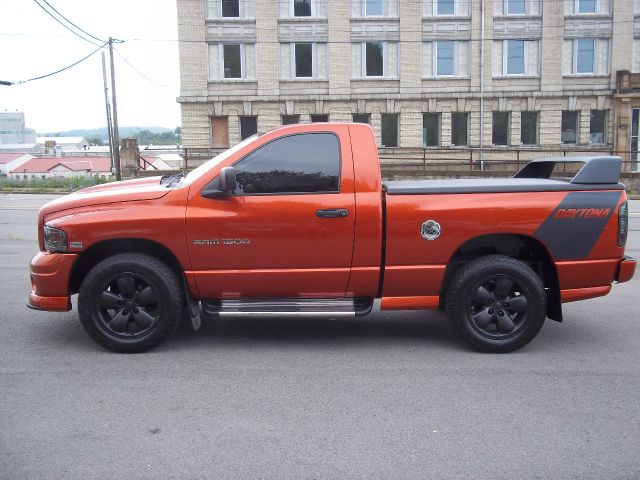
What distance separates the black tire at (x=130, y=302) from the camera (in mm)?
5199

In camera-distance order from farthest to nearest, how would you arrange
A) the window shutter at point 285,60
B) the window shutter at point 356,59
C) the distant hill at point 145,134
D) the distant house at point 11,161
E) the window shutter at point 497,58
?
the distant hill at point 145,134
the distant house at point 11,161
the window shutter at point 285,60
the window shutter at point 356,59
the window shutter at point 497,58

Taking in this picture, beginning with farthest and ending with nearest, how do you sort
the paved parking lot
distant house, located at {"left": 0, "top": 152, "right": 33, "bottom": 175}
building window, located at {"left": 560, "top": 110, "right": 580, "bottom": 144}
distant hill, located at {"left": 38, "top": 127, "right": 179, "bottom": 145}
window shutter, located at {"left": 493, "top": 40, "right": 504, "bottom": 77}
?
distant hill, located at {"left": 38, "top": 127, "right": 179, "bottom": 145} → distant house, located at {"left": 0, "top": 152, "right": 33, "bottom": 175} → building window, located at {"left": 560, "top": 110, "right": 580, "bottom": 144} → window shutter, located at {"left": 493, "top": 40, "right": 504, "bottom": 77} → the paved parking lot

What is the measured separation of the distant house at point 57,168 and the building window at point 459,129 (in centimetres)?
4536

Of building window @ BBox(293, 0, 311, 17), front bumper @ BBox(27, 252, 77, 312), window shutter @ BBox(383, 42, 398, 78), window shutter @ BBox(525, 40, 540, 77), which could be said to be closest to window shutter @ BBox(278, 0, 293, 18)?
building window @ BBox(293, 0, 311, 17)

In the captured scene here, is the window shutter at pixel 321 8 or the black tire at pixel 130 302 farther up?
the window shutter at pixel 321 8

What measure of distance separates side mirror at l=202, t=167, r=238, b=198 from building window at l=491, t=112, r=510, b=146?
3326 cm

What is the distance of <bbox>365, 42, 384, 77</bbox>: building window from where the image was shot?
35.8 metres

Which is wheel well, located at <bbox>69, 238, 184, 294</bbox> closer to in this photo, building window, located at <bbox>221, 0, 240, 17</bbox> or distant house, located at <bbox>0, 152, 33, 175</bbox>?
building window, located at <bbox>221, 0, 240, 17</bbox>

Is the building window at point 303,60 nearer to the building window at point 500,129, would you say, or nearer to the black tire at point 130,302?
the building window at point 500,129

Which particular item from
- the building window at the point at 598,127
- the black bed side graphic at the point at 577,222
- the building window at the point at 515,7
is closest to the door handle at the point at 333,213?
the black bed side graphic at the point at 577,222

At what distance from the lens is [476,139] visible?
3612 centimetres

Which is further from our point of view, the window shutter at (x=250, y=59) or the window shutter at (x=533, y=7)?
the window shutter at (x=250, y=59)

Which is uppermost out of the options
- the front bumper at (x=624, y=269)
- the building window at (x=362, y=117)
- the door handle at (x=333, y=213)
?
the building window at (x=362, y=117)

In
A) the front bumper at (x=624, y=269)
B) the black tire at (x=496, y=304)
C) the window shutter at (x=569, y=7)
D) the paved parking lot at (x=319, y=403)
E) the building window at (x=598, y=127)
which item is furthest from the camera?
the building window at (x=598, y=127)
